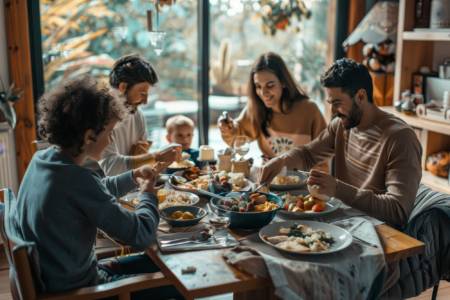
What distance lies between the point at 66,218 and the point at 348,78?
4.23ft

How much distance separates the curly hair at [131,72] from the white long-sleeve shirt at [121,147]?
0.22 meters

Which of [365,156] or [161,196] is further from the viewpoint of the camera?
[365,156]

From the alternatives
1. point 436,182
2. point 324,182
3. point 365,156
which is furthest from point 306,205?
point 436,182

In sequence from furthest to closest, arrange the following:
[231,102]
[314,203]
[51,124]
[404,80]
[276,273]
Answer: [231,102], [404,80], [314,203], [51,124], [276,273]

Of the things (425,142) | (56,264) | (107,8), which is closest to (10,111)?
(107,8)

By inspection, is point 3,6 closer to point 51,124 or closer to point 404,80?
point 51,124

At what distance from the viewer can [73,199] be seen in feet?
4.16

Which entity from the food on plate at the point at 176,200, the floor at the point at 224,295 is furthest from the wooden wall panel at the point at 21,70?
the food on plate at the point at 176,200

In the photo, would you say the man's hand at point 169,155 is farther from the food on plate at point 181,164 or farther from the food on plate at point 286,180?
the food on plate at point 286,180

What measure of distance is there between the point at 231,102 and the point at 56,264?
2.49 metres

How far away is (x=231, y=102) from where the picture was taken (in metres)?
3.61

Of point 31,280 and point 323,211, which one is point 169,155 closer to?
point 323,211

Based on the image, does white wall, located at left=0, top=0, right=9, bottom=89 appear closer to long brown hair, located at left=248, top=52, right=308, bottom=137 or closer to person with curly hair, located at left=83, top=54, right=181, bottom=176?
person with curly hair, located at left=83, top=54, right=181, bottom=176

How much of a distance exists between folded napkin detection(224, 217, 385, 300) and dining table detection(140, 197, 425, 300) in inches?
1.3
